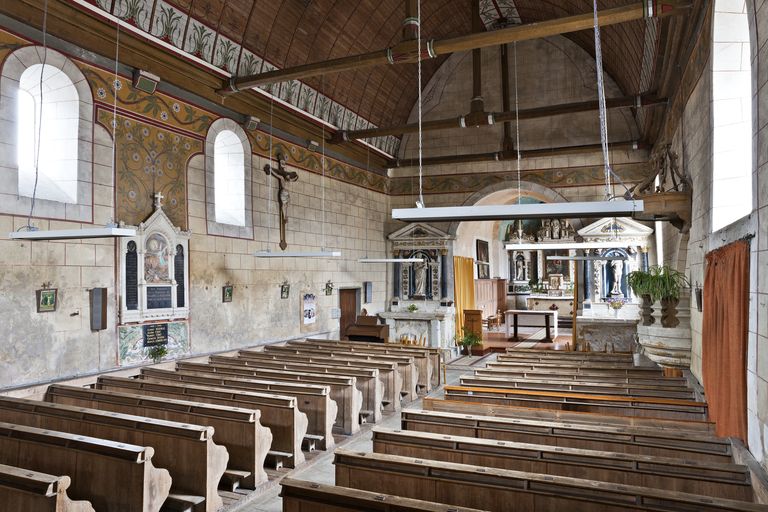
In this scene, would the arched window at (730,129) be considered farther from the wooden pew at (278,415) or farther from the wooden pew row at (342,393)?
the wooden pew at (278,415)

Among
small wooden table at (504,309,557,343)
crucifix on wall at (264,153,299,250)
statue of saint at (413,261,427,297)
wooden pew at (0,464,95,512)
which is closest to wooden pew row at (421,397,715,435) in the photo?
wooden pew at (0,464,95,512)

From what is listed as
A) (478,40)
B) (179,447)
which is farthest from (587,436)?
(478,40)

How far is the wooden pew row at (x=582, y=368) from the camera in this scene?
7406mm

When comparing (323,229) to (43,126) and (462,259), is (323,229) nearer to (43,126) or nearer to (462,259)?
(462,259)

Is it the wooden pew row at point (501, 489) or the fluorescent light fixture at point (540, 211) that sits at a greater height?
the fluorescent light fixture at point (540, 211)

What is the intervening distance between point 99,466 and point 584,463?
356cm

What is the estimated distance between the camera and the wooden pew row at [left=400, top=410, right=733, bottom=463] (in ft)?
13.4

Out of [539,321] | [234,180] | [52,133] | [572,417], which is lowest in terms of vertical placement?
[539,321]

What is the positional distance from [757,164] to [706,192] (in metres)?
2.21

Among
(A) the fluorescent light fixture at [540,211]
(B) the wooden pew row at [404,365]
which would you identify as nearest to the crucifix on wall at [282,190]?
(B) the wooden pew row at [404,365]

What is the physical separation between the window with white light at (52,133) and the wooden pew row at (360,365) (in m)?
3.41

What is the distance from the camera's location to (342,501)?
3.06 meters

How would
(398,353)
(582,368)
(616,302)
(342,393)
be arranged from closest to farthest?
1. (342,393)
2. (582,368)
3. (398,353)
4. (616,302)

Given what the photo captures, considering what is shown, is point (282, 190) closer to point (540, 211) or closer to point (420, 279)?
point (420, 279)
